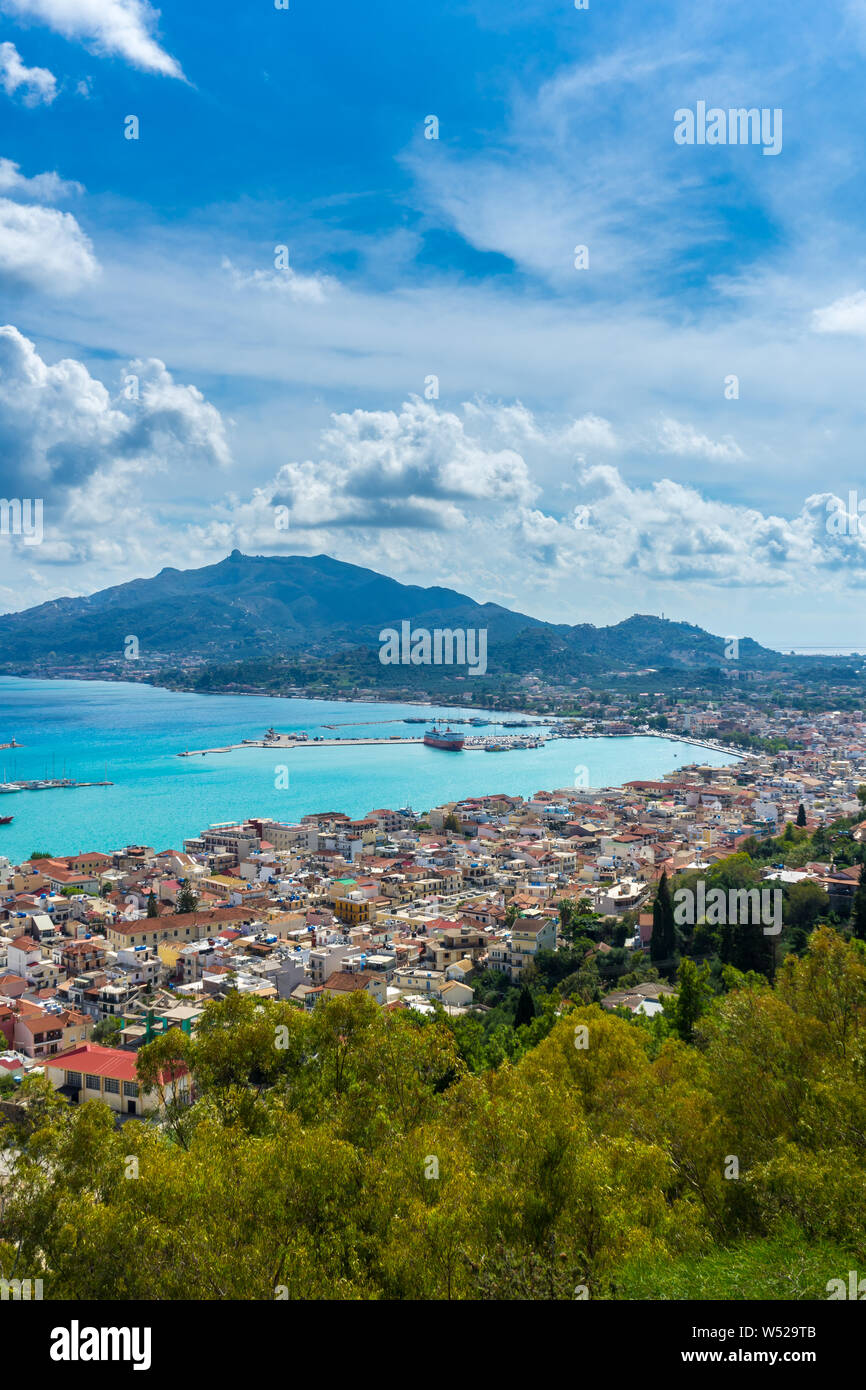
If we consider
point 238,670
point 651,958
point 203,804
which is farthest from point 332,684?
point 651,958

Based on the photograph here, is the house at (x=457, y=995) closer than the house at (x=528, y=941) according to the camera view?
Yes

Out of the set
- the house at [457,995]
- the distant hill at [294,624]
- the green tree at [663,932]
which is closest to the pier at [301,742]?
the house at [457,995]

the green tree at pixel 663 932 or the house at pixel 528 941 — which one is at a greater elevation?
the green tree at pixel 663 932

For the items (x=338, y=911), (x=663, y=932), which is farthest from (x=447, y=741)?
(x=663, y=932)

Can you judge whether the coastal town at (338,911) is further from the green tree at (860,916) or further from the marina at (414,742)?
the marina at (414,742)

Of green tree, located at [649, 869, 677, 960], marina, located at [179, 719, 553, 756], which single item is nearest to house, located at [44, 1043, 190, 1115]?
green tree, located at [649, 869, 677, 960]

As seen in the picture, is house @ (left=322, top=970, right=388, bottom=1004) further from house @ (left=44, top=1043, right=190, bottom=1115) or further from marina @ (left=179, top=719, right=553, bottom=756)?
marina @ (left=179, top=719, right=553, bottom=756)

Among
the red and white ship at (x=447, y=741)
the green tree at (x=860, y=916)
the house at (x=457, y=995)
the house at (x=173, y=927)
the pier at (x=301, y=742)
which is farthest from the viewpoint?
the red and white ship at (x=447, y=741)
